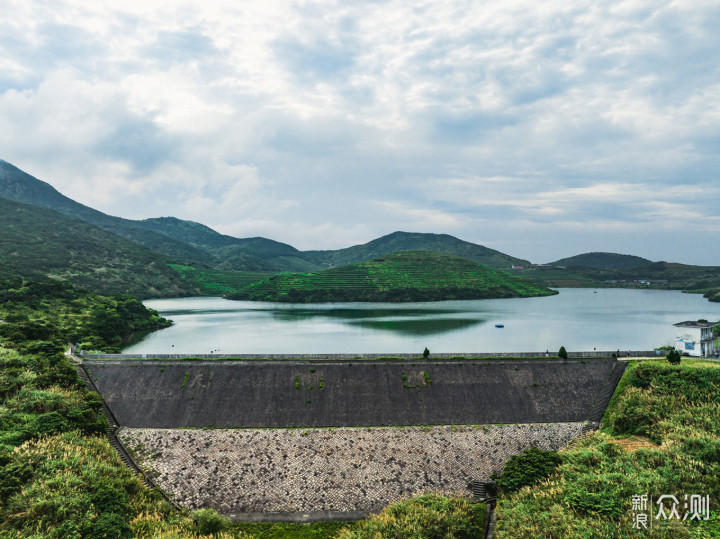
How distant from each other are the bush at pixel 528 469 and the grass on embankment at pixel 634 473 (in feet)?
2.25

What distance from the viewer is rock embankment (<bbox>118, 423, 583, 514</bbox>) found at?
32.5 metres

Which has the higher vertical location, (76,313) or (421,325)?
(76,313)

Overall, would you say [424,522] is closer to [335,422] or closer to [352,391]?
[335,422]

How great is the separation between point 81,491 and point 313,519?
53.2 ft

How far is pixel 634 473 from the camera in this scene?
26.0m

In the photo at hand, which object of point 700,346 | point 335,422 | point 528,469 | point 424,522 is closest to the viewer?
point 424,522

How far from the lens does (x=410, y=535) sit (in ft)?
78.1

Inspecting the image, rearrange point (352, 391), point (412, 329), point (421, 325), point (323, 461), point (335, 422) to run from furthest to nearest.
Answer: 1. point (421, 325)
2. point (412, 329)
3. point (352, 391)
4. point (335, 422)
5. point (323, 461)

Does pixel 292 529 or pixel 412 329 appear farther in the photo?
pixel 412 329

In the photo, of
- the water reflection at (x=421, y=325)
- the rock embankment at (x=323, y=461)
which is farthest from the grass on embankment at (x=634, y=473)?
the water reflection at (x=421, y=325)

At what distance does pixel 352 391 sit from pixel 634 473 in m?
26.7

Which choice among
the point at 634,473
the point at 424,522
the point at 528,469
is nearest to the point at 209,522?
the point at 424,522

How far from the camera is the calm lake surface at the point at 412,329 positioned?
274 ft

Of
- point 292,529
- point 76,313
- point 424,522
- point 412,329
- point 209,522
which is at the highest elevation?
point 76,313
